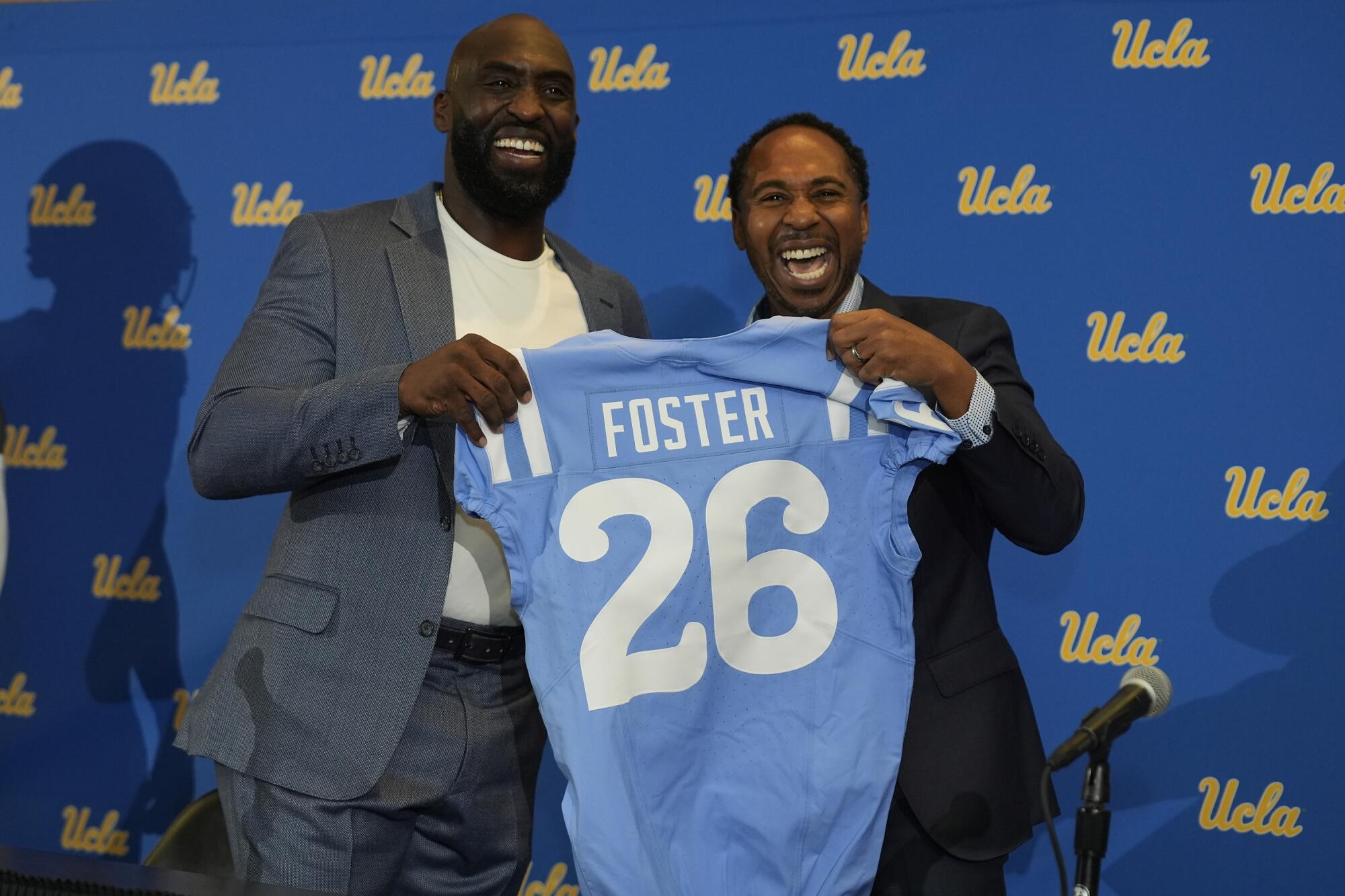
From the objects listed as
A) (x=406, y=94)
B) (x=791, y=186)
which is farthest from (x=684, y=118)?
(x=791, y=186)

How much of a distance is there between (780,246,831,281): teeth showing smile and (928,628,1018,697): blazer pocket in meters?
0.62

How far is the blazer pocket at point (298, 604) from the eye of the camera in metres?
1.92

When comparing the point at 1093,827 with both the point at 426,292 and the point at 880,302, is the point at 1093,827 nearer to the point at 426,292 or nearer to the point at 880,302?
the point at 880,302

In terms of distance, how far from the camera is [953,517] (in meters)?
1.81

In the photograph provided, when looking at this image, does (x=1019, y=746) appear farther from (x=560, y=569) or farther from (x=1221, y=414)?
(x=1221, y=414)

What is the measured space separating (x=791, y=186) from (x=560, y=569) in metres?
0.73

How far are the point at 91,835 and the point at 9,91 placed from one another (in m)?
2.12

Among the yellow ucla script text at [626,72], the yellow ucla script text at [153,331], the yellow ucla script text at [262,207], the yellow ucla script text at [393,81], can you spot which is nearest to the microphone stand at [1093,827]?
the yellow ucla script text at [626,72]

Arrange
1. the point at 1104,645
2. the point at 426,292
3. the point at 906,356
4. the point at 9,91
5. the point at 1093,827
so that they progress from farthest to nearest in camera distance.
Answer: the point at 9,91, the point at 1104,645, the point at 426,292, the point at 906,356, the point at 1093,827

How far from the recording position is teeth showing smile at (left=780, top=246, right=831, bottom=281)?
1.90m

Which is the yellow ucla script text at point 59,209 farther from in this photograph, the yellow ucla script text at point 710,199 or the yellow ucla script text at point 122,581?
the yellow ucla script text at point 710,199

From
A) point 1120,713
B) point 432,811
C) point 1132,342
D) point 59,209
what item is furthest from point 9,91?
point 1120,713

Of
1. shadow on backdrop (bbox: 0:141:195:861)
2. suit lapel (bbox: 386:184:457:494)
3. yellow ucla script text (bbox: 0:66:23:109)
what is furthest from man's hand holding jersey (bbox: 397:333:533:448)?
yellow ucla script text (bbox: 0:66:23:109)

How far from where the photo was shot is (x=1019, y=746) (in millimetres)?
1750
